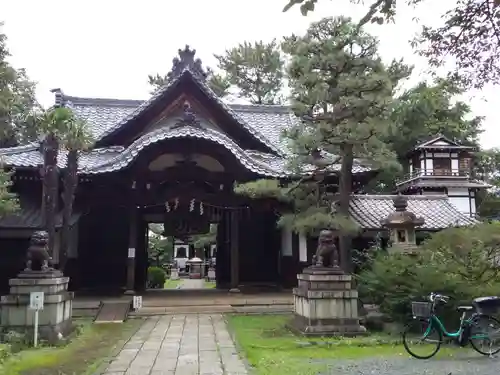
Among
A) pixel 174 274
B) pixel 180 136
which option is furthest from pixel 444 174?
pixel 180 136

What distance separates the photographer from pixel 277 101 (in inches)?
1490

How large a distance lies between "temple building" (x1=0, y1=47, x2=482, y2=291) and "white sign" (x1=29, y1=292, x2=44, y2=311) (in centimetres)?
647

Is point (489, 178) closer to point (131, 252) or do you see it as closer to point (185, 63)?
point (185, 63)

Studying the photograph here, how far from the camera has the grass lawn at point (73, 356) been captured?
6844mm

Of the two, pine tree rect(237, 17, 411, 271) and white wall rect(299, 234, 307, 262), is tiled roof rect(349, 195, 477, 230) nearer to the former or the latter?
white wall rect(299, 234, 307, 262)

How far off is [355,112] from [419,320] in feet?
17.2

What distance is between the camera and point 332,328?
382 inches

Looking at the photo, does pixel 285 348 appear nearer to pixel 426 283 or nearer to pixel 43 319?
pixel 426 283

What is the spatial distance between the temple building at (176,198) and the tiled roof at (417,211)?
42 millimetres

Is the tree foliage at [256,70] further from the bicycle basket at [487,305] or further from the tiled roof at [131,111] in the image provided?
the bicycle basket at [487,305]

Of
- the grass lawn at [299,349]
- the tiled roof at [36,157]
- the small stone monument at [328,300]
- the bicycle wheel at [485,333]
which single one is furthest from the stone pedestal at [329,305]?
the tiled roof at [36,157]

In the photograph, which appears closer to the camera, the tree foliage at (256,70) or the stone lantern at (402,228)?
the stone lantern at (402,228)

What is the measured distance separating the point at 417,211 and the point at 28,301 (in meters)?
13.9

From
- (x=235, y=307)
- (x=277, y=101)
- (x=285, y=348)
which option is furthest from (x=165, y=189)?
(x=277, y=101)
